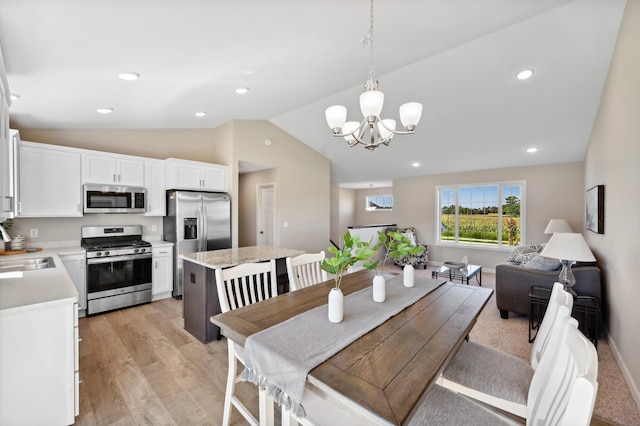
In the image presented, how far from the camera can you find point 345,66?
3215mm

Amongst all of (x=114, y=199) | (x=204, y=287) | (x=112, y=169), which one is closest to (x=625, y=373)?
(x=204, y=287)

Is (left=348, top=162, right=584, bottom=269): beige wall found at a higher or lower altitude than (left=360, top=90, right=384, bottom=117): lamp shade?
lower

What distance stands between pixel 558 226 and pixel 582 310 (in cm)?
296

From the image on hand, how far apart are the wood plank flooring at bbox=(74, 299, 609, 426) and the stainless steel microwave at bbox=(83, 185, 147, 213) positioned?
145cm

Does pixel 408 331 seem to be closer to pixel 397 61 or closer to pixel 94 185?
pixel 397 61

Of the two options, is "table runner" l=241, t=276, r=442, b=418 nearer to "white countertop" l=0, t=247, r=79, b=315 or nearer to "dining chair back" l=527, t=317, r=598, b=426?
"dining chair back" l=527, t=317, r=598, b=426

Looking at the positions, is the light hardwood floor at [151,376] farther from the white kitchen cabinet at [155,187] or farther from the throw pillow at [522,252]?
the throw pillow at [522,252]

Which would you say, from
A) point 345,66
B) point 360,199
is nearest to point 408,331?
point 345,66

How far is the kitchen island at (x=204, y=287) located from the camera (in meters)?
2.85

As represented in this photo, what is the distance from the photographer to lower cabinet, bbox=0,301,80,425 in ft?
5.09

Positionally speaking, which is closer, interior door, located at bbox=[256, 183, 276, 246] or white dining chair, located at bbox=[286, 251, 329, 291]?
white dining chair, located at bbox=[286, 251, 329, 291]

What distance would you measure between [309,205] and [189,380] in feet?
14.3

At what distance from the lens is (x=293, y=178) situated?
234 inches

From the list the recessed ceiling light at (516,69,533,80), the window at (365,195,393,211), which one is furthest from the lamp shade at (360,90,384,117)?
the window at (365,195,393,211)
